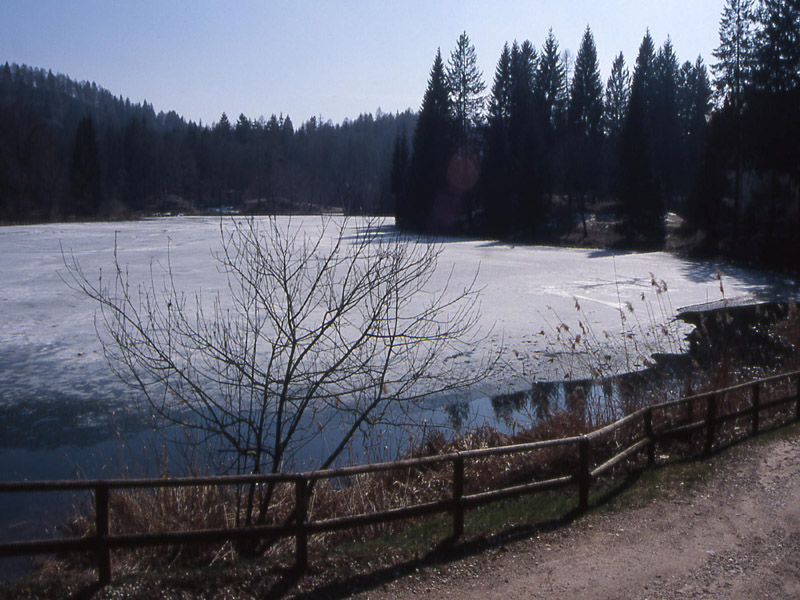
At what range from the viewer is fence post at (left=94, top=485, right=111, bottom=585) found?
4410 mm

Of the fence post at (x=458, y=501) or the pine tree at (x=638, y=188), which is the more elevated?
the pine tree at (x=638, y=188)

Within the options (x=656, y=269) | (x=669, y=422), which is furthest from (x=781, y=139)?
(x=669, y=422)

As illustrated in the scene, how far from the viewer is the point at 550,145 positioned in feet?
198

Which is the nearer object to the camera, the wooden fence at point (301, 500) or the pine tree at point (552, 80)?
the wooden fence at point (301, 500)

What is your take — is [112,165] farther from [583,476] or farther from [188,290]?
[583,476]

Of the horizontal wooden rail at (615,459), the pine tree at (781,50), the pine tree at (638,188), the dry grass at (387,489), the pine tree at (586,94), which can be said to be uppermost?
the pine tree at (586,94)

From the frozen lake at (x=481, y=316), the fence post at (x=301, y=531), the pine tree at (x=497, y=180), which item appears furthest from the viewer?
the pine tree at (x=497, y=180)

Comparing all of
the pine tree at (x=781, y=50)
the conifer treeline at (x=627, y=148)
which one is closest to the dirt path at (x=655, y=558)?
the conifer treeline at (x=627, y=148)

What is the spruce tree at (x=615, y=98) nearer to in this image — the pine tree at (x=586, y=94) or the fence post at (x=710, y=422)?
the pine tree at (x=586, y=94)

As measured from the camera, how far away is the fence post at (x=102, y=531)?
14.5 feet

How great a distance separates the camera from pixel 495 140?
174 ft

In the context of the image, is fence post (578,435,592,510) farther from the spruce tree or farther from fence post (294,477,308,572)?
the spruce tree

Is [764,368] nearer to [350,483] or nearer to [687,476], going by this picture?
[687,476]

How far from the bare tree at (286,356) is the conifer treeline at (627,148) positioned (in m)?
5.78
